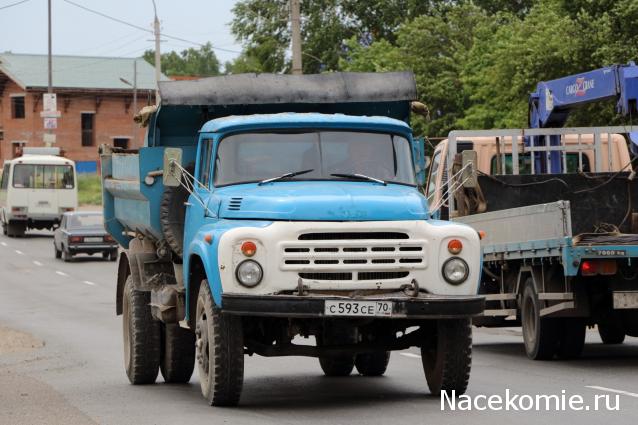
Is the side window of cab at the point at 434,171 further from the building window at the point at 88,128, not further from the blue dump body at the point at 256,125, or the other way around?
the building window at the point at 88,128

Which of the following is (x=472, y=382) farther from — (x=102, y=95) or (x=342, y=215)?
(x=102, y=95)

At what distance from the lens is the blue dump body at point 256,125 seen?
40.8 feet

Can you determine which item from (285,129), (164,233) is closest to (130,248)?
(164,233)

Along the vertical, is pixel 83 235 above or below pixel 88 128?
below

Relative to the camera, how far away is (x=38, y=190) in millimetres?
58906

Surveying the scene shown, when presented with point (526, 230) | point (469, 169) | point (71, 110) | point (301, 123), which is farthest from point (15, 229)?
point (469, 169)

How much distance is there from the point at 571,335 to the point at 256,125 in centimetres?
539

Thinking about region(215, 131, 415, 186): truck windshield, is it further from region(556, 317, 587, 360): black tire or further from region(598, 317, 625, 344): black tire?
region(598, 317, 625, 344): black tire

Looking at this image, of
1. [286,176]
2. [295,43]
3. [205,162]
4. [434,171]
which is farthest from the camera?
[295,43]

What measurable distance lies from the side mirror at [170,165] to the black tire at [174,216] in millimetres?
916

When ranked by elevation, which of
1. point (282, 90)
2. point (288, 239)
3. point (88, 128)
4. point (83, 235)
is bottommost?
point (288, 239)

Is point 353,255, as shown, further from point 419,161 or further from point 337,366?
point 337,366

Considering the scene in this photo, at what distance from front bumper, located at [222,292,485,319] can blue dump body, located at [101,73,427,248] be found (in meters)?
0.75

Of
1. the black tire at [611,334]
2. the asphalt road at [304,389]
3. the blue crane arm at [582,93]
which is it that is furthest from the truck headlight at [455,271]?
the blue crane arm at [582,93]
